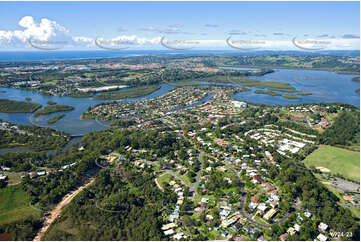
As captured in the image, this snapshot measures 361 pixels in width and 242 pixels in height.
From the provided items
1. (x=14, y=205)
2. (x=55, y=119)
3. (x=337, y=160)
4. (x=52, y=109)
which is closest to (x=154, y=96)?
(x=52, y=109)

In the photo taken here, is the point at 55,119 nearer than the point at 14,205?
No

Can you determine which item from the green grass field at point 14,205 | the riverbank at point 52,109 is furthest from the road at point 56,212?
the riverbank at point 52,109

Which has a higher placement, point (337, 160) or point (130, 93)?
point (130, 93)

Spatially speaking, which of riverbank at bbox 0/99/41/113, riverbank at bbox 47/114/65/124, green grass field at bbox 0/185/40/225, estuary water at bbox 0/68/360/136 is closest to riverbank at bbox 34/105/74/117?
estuary water at bbox 0/68/360/136

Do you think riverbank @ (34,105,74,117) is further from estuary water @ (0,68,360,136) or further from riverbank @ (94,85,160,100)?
riverbank @ (94,85,160,100)

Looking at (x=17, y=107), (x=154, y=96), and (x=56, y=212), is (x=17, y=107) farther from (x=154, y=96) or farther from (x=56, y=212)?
(x=56, y=212)

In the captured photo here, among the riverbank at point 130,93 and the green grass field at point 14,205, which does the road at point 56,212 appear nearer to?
the green grass field at point 14,205

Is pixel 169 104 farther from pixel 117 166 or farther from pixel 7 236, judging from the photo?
pixel 7 236
